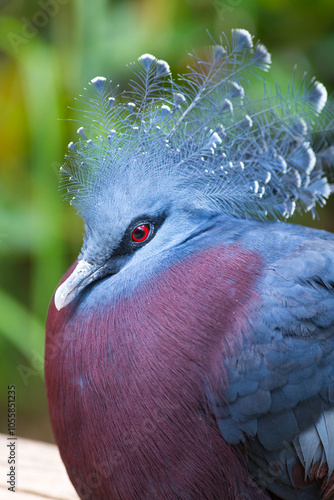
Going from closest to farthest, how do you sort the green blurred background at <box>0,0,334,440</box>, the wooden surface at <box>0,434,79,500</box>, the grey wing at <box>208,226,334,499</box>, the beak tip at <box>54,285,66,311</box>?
1. the grey wing at <box>208,226,334,499</box>
2. the beak tip at <box>54,285,66,311</box>
3. the wooden surface at <box>0,434,79,500</box>
4. the green blurred background at <box>0,0,334,440</box>

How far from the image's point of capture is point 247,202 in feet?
5.21

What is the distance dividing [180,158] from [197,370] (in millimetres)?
549

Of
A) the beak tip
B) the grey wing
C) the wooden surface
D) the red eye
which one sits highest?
the red eye

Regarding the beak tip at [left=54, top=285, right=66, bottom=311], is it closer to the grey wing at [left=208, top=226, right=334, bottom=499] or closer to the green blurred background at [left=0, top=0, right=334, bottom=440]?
the grey wing at [left=208, top=226, right=334, bottom=499]

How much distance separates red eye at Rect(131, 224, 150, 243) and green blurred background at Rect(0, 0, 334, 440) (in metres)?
1.09

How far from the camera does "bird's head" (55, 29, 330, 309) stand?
Answer: 4.86 ft

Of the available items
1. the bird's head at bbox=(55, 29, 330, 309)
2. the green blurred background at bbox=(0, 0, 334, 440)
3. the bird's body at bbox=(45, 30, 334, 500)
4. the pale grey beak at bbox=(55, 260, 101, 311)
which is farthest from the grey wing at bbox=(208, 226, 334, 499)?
the green blurred background at bbox=(0, 0, 334, 440)

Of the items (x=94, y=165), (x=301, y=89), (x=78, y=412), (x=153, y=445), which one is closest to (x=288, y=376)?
(x=153, y=445)

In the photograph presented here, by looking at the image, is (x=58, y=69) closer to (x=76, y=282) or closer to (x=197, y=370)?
(x=76, y=282)

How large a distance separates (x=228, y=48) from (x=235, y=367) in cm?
85

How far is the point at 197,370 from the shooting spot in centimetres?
129

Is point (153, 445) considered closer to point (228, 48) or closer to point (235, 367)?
point (235, 367)

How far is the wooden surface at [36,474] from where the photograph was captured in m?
1.83

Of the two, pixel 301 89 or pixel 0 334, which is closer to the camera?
pixel 301 89
